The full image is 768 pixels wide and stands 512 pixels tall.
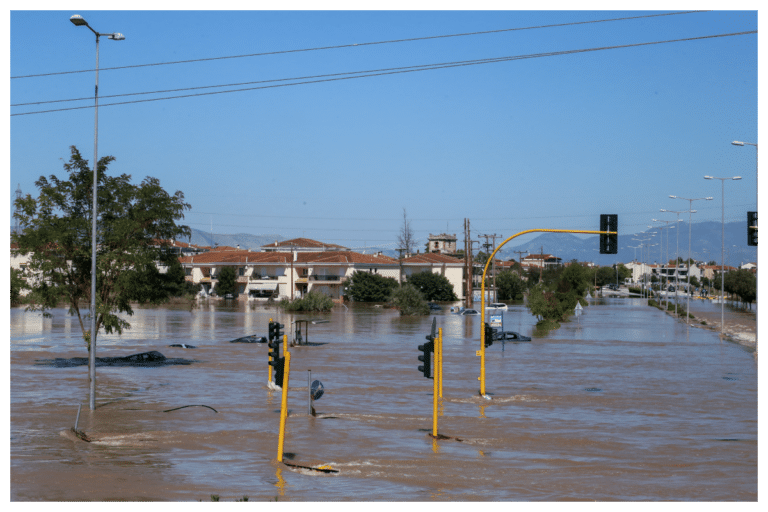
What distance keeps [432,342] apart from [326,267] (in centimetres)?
10517

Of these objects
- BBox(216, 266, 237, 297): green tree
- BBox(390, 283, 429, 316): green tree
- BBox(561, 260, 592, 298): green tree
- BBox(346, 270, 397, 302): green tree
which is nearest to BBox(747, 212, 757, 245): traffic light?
BBox(390, 283, 429, 316): green tree

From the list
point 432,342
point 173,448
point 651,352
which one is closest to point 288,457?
point 173,448

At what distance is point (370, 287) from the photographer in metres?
115

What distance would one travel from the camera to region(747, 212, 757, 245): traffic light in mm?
33750

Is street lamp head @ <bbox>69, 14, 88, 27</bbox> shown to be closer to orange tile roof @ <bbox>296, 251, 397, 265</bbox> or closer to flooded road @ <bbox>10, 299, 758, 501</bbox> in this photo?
flooded road @ <bbox>10, 299, 758, 501</bbox>

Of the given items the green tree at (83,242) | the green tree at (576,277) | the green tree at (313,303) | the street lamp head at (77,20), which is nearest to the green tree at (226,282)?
the green tree at (313,303)

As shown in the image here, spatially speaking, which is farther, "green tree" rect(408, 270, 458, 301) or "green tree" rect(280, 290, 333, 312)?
"green tree" rect(408, 270, 458, 301)

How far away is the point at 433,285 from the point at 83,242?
8943 centimetres

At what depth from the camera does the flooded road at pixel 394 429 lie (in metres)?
14.7

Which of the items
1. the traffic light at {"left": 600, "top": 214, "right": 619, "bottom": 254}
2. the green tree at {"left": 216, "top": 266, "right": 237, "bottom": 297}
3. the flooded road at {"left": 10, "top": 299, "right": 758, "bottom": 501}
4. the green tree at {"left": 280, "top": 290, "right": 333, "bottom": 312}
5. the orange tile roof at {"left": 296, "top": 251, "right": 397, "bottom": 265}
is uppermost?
the orange tile roof at {"left": 296, "top": 251, "right": 397, "bottom": 265}

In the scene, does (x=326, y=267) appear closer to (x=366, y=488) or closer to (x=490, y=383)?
(x=490, y=383)

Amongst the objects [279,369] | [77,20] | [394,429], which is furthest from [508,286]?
[279,369]

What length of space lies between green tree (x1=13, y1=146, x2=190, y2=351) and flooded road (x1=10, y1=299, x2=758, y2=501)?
11.2ft

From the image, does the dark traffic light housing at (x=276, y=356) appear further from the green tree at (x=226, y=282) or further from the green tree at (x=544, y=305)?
the green tree at (x=226, y=282)
